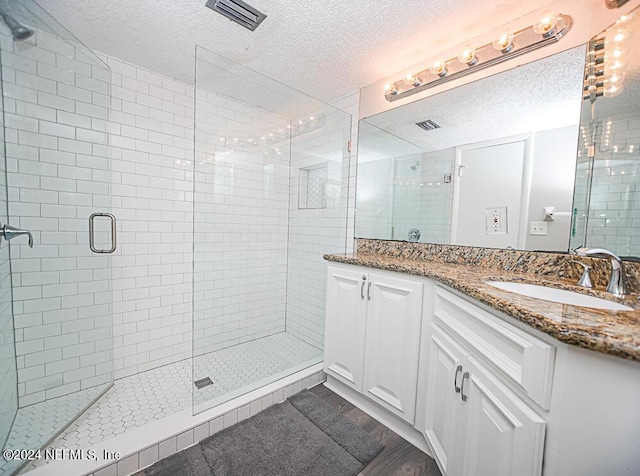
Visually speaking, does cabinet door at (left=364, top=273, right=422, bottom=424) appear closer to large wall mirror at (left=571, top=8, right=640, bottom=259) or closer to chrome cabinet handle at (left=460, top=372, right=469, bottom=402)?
chrome cabinet handle at (left=460, top=372, right=469, bottom=402)

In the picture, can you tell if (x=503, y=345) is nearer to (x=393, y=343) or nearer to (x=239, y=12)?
(x=393, y=343)

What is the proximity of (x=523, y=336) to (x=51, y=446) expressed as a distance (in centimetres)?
209

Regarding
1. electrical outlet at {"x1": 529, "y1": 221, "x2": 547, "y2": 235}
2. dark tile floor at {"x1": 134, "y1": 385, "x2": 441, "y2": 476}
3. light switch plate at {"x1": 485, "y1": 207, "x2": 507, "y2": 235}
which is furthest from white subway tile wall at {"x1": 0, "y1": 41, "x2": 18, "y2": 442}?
electrical outlet at {"x1": 529, "y1": 221, "x2": 547, "y2": 235}

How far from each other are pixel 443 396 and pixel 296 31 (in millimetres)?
2073

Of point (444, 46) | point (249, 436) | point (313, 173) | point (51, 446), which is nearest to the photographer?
point (51, 446)

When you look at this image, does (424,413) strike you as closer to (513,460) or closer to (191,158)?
(513,460)

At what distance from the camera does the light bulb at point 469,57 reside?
158cm

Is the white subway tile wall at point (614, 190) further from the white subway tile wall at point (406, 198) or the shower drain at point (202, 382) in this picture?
the shower drain at point (202, 382)

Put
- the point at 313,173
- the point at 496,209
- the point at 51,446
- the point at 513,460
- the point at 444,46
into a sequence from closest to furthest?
1. the point at 513,460
2. the point at 51,446
3. the point at 496,209
4. the point at 444,46
5. the point at 313,173

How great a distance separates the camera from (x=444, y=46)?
1.70 metres

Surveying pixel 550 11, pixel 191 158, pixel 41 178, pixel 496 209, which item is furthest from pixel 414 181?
pixel 41 178

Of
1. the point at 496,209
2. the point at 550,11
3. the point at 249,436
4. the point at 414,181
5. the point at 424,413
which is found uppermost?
the point at 550,11

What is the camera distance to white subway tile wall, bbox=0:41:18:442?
130 cm

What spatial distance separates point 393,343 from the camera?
4.85 ft
